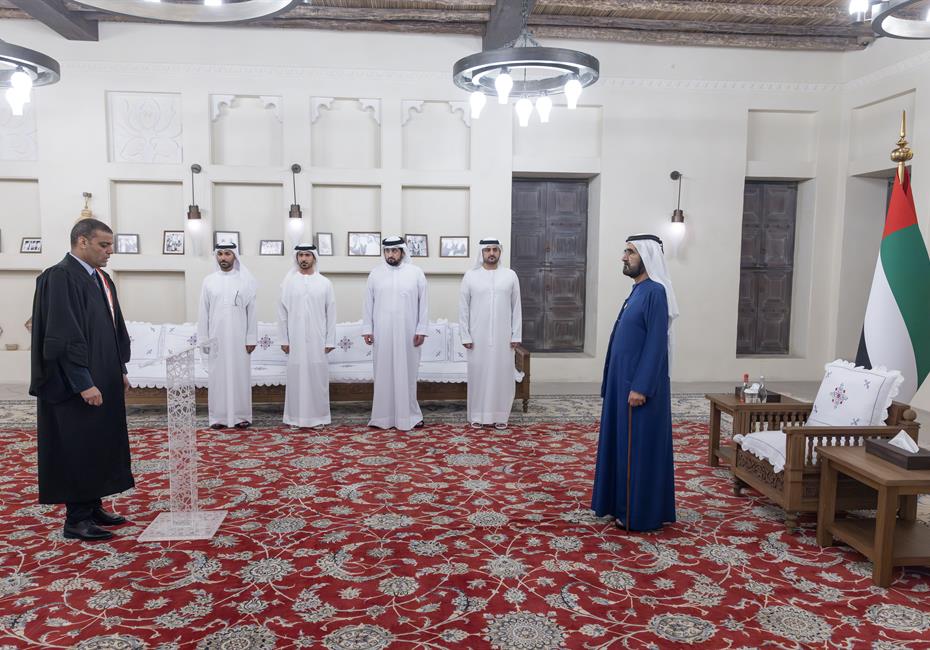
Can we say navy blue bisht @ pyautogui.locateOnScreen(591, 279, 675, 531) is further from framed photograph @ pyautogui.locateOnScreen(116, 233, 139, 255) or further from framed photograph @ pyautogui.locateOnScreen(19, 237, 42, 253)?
framed photograph @ pyautogui.locateOnScreen(19, 237, 42, 253)

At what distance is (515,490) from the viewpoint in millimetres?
4156

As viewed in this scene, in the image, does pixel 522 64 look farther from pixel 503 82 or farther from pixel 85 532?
pixel 85 532

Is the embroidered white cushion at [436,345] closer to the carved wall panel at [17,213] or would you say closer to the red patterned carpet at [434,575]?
the red patterned carpet at [434,575]

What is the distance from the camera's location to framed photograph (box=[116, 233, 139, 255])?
25.3 feet

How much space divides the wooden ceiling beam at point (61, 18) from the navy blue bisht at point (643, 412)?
656cm

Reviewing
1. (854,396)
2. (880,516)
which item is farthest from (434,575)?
(854,396)

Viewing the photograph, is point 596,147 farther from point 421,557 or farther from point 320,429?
point 421,557

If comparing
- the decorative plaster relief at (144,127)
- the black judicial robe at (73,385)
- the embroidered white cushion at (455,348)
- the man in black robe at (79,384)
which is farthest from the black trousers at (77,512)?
the decorative plaster relief at (144,127)

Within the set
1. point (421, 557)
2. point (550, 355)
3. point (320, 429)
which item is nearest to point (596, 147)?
point (550, 355)

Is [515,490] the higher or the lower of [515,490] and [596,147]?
the lower

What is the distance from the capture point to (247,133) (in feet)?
25.6

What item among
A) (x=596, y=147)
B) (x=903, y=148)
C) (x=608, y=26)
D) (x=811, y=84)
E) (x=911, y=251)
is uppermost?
(x=608, y=26)

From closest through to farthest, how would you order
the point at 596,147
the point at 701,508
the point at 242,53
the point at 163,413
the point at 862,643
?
the point at 862,643 < the point at 701,508 < the point at 163,413 < the point at 242,53 < the point at 596,147

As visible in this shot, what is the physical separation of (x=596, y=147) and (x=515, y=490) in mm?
5243
